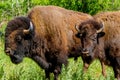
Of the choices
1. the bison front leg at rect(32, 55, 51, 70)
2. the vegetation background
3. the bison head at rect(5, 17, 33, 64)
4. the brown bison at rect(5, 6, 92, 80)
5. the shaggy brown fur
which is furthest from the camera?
the bison front leg at rect(32, 55, 51, 70)

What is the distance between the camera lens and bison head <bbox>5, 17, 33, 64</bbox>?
9586 mm

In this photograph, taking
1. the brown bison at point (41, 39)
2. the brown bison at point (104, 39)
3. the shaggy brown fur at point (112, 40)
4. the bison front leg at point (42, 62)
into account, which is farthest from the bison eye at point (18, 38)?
the shaggy brown fur at point (112, 40)

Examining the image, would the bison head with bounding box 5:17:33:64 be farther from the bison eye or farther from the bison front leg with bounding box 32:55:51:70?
the bison front leg with bounding box 32:55:51:70

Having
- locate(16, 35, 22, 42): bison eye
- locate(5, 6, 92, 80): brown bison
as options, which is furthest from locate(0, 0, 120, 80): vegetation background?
locate(16, 35, 22, 42): bison eye

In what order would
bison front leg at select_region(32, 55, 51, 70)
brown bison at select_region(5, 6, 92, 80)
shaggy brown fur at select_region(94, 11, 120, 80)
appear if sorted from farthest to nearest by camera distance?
bison front leg at select_region(32, 55, 51, 70) < brown bison at select_region(5, 6, 92, 80) < shaggy brown fur at select_region(94, 11, 120, 80)

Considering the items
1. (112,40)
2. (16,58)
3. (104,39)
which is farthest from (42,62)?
(112,40)

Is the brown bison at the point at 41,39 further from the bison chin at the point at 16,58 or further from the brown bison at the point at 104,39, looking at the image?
the brown bison at the point at 104,39

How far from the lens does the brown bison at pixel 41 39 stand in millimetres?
9734

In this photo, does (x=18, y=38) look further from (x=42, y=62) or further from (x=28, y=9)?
(x=28, y=9)

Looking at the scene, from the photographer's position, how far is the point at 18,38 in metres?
9.76

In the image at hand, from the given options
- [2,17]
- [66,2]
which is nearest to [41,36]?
[66,2]

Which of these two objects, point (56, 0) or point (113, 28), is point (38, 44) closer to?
point (113, 28)

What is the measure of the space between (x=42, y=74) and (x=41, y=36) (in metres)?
0.98

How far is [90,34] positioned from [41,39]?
49.1 inches
